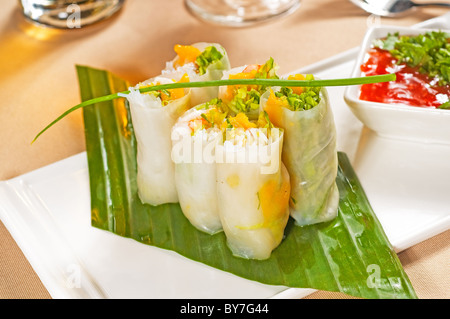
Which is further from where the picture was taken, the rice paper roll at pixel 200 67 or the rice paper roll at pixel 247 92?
the rice paper roll at pixel 200 67

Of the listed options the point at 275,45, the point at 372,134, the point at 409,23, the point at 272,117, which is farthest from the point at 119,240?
the point at 409,23

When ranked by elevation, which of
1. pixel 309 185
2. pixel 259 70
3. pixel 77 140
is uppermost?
pixel 259 70

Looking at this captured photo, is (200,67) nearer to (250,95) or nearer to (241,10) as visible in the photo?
(250,95)

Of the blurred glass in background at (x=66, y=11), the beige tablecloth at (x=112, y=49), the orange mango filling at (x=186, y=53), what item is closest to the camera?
the orange mango filling at (x=186, y=53)

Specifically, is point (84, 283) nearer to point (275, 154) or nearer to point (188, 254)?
point (188, 254)

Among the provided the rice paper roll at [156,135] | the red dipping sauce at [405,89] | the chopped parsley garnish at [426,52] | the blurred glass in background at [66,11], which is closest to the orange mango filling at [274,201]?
the rice paper roll at [156,135]

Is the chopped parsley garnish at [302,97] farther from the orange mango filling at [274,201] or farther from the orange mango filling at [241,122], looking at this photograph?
the orange mango filling at [274,201]

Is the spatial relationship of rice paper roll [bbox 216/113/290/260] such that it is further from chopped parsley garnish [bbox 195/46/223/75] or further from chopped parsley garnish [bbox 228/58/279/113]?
chopped parsley garnish [bbox 195/46/223/75]
